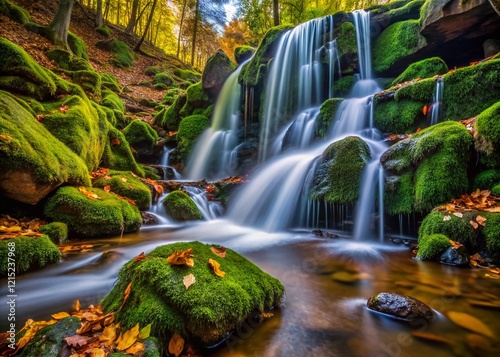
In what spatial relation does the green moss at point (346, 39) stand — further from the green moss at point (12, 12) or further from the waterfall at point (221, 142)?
the green moss at point (12, 12)

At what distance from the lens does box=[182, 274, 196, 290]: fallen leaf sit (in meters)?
1.82

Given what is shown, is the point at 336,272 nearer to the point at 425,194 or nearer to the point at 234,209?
the point at 425,194

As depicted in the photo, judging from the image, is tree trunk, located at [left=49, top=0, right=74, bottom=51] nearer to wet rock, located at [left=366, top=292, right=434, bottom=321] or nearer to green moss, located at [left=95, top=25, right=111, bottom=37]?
green moss, located at [left=95, top=25, right=111, bottom=37]

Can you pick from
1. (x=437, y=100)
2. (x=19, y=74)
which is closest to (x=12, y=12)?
(x=19, y=74)

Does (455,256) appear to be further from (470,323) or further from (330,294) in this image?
(330,294)

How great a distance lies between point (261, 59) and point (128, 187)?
8.65 m

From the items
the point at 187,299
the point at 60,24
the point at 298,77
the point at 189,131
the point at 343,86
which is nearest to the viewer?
the point at 187,299

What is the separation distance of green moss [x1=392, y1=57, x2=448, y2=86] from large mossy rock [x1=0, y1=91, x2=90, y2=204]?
31.1 feet

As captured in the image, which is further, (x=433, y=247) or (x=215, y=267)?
(x=433, y=247)

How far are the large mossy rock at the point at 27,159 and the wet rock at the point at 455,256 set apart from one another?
561cm

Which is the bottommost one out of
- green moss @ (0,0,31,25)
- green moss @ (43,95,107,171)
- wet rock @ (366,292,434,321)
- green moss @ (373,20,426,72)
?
wet rock @ (366,292,434,321)

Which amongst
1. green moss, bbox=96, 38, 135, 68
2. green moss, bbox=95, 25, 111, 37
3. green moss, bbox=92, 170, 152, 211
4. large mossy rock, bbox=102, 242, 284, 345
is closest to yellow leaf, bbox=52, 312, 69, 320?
large mossy rock, bbox=102, 242, 284, 345

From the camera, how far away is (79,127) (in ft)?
19.2

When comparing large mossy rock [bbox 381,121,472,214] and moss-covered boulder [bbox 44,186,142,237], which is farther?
moss-covered boulder [bbox 44,186,142,237]
